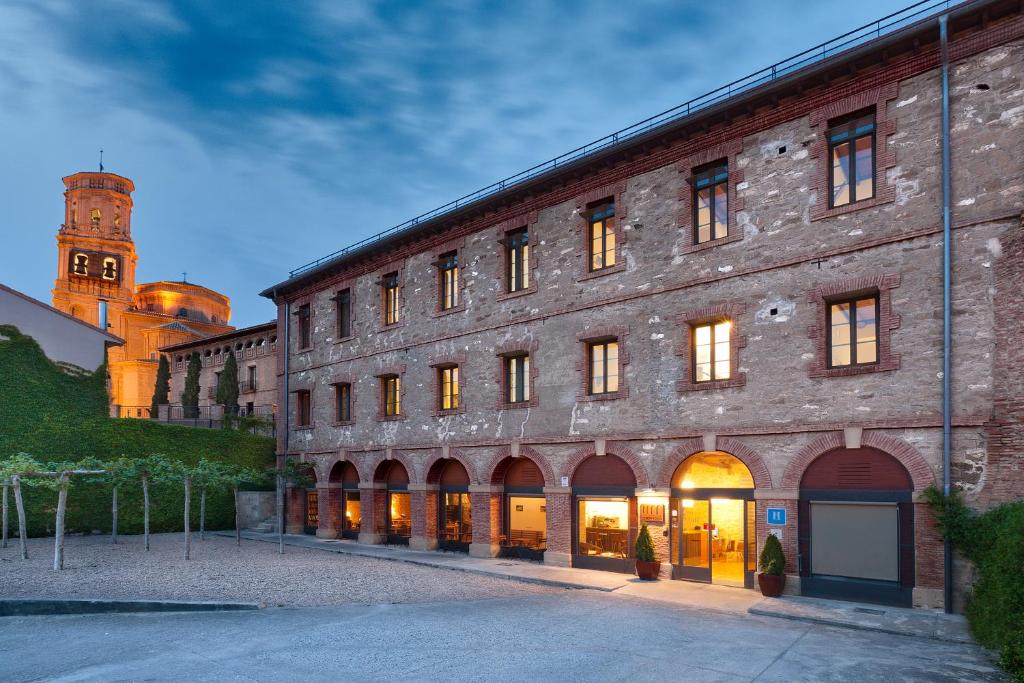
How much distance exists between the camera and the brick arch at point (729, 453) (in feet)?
53.4

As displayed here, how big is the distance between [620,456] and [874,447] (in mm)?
6440

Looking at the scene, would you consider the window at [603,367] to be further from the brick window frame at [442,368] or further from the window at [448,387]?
the window at [448,387]

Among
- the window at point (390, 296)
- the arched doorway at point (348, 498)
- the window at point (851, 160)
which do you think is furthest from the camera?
the arched doorway at point (348, 498)

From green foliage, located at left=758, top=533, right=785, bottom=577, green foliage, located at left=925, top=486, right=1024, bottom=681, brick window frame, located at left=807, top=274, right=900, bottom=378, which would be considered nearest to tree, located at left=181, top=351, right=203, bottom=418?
green foliage, located at left=758, top=533, right=785, bottom=577

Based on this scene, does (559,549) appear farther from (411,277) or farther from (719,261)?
(411,277)

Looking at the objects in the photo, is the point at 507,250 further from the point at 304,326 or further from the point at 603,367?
the point at 304,326

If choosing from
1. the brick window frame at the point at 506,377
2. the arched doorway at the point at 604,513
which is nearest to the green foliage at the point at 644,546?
the arched doorway at the point at 604,513

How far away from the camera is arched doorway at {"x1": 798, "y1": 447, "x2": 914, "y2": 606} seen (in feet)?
46.9

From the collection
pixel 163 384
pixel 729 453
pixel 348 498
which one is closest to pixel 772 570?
pixel 729 453

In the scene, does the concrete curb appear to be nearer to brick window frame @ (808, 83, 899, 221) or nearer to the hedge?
brick window frame @ (808, 83, 899, 221)

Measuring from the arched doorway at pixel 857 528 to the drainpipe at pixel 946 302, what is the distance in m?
0.71

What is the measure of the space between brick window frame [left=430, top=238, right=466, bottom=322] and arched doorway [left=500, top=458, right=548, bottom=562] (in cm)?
575

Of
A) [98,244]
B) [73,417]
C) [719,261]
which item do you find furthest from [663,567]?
[98,244]

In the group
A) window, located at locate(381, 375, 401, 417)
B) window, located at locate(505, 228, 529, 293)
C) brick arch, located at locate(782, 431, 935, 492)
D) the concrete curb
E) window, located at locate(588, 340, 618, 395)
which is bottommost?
the concrete curb
